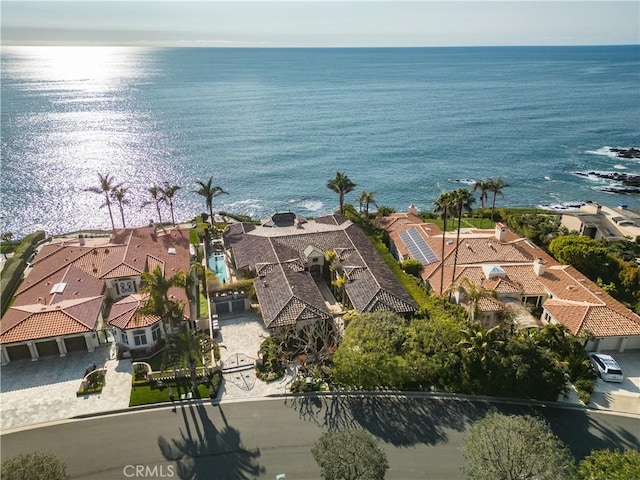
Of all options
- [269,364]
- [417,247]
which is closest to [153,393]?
[269,364]

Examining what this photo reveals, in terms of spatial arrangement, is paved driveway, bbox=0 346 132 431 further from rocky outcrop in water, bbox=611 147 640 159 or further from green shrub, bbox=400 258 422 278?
rocky outcrop in water, bbox=611 147 640 159

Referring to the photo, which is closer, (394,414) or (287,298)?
(394,414)

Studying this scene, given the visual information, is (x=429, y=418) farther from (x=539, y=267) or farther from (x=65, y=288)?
(x=65, y=288)

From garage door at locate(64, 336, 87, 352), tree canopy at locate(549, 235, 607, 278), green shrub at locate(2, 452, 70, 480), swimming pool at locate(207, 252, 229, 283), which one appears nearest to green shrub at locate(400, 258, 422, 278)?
tree canopy at locate(549, 235, 607, 278)

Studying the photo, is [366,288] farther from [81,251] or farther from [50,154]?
[50,154]

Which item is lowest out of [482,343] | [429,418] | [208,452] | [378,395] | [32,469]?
[429,418]

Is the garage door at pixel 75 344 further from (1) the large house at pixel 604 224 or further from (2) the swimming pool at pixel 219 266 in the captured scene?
(1) the large house at pixel 604 224

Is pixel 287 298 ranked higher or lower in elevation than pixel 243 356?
higher
